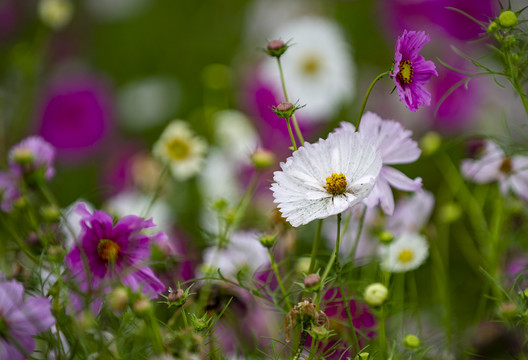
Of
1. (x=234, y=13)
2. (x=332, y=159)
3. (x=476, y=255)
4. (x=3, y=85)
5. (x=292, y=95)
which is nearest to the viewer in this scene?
(x=332, y=159)

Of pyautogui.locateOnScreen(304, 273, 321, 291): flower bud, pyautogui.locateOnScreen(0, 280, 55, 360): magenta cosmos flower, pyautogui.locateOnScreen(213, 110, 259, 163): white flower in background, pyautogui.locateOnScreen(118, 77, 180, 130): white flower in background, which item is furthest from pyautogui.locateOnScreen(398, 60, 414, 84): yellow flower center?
pyautogui.locateOnScreen(118, 77, 180, 130): white flower in background

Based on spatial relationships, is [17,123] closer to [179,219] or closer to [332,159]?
[179,219]

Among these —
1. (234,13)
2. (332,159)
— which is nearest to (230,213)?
(332,159)

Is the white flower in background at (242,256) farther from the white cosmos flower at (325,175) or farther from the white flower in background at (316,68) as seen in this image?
the white flower in background at (316,68)

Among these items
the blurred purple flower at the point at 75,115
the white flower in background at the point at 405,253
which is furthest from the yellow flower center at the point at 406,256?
the blurred purple flower at the point at 75,115

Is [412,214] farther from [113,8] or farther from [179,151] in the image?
[113,8]

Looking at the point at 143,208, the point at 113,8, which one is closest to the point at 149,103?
the point at 113,8
